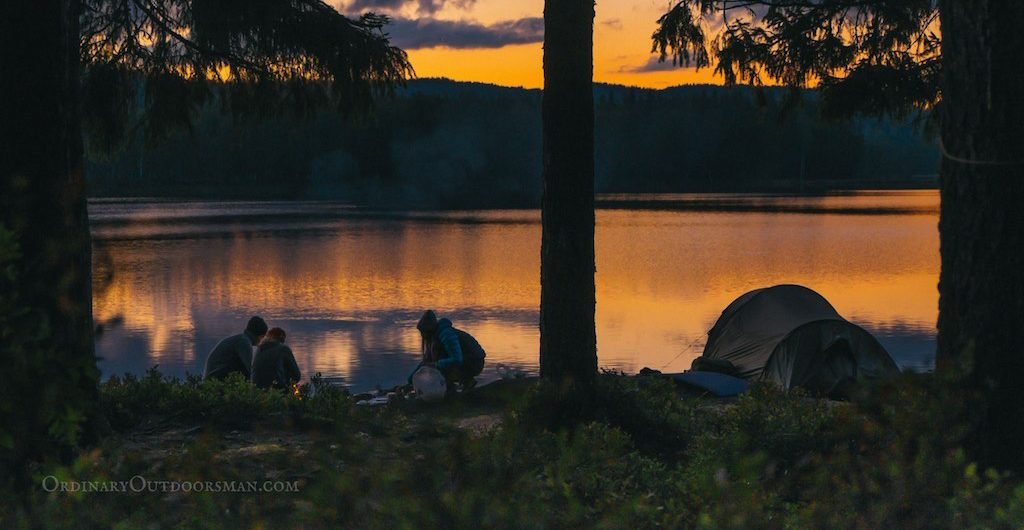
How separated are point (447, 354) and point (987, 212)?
7.92 m

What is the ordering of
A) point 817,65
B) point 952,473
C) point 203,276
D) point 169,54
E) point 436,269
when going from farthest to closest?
point 436,269, point 203,276, point 817,65, point 169,54, point 952,473

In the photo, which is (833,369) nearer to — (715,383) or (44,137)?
(715,383)

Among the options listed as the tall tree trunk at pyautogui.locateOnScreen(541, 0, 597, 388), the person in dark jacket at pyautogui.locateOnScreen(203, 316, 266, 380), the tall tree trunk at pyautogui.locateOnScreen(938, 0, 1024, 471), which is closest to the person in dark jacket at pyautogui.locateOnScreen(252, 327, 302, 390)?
the person in dark jacket at pyautogui.locateOnScreen(203, 316, 266, 380)

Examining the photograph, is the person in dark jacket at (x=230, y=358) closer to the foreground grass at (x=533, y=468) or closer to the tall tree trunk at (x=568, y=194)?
the foreground grass at (x=533, y=468)

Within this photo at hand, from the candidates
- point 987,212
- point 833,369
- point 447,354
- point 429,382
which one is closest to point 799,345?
point 833,369

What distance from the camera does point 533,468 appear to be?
4500 millimetres

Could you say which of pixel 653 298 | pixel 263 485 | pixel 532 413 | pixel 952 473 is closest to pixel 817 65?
pixel 532 413

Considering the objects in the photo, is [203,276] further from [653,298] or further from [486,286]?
[653,298]

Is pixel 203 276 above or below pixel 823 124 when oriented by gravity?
below

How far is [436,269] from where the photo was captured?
41.8m

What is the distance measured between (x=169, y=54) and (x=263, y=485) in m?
7.59

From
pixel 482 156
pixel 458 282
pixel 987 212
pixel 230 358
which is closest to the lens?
pixel 987 212

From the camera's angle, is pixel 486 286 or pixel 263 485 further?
pixel 486 286

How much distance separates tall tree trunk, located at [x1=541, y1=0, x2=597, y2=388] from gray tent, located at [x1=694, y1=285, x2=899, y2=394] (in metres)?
5.90
